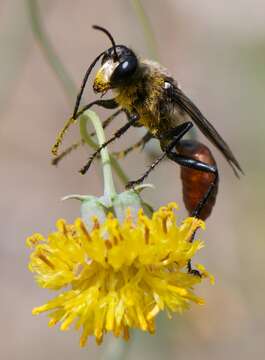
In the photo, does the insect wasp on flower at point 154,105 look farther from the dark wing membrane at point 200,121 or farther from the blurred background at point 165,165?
Result: the blurred background at point 165,165

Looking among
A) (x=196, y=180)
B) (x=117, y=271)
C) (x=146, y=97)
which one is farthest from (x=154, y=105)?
(x=117, y=271)

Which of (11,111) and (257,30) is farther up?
(11,111)

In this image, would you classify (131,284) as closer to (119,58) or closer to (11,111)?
(119,58)

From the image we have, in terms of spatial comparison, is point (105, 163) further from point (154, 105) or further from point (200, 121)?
point (200, 121)

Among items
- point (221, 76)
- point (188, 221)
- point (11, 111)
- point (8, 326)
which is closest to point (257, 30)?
point (221, 76)

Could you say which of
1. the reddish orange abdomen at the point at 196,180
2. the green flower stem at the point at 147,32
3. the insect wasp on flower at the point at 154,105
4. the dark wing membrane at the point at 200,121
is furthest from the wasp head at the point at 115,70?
the green flower stem at the point at 147,32

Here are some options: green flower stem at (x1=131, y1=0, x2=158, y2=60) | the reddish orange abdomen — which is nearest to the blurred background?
green flower stem at (x1=131, y1=0, x2=158, y2=60)
